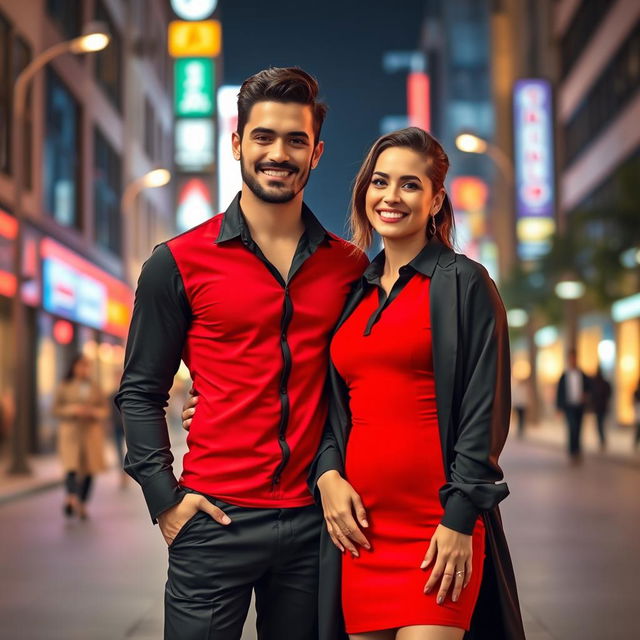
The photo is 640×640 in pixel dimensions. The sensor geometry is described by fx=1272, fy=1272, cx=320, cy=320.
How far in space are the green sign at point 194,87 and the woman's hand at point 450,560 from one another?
47588 millimetres

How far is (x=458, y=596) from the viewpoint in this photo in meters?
3.55

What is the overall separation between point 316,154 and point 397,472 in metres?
1.08

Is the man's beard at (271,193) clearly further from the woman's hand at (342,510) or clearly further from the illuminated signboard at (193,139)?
the illuminated signboard at (193,139)

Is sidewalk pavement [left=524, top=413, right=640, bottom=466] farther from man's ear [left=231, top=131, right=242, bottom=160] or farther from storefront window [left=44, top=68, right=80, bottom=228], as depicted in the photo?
man's ear [left=231, top=131, right=242, bottom=160]

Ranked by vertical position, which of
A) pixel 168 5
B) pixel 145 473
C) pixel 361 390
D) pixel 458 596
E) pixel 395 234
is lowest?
pixel 458 596

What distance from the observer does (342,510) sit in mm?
3629

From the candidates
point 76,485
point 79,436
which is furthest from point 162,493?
point 79,436

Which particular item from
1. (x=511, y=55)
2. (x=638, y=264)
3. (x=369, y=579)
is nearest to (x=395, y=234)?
(x=369, y=579)

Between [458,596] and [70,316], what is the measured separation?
28.6m

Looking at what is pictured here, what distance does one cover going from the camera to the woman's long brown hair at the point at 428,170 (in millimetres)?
3852

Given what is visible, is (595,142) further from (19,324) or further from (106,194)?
(19,324)

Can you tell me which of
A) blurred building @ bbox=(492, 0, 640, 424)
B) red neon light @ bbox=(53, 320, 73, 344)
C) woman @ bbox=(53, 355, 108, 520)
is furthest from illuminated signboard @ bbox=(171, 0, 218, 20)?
woman @ bbox=(53, 355, 108, 520)

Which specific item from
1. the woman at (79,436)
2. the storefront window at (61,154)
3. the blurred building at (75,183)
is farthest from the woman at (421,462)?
the storefront window at (61,154)

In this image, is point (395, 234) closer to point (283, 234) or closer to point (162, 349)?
point (283, 234)
